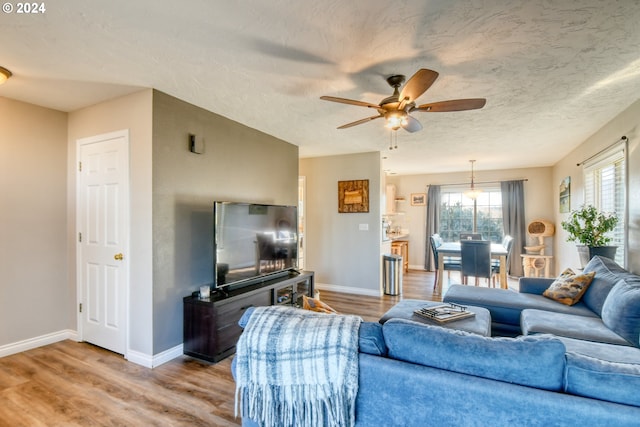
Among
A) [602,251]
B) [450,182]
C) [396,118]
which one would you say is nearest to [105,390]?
[396,118]

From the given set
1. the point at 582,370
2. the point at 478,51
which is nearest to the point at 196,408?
the point at 582,370

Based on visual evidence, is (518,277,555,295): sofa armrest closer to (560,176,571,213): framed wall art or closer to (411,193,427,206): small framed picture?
(560,176,571,213): framed wall art

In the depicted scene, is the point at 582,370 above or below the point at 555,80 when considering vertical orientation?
below

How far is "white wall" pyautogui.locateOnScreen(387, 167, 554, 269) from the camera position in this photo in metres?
6.61

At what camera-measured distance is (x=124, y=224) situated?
2824 millimetres

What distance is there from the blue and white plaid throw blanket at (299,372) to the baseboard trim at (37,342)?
2.97 metres

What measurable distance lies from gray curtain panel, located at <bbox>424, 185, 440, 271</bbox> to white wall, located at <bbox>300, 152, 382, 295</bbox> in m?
2.94

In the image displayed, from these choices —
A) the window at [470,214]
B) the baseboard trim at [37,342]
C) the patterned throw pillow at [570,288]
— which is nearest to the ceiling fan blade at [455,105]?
the patterned throw pillow at [570,288]

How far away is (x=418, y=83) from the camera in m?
2.02

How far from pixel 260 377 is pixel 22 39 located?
2.50m

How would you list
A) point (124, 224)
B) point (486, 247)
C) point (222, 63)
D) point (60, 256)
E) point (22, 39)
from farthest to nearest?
point (486, 247) → point (60, 256) → point (124, 224) → point (222, 63) → point (22, 39)

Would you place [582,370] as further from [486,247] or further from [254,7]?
[486,247]

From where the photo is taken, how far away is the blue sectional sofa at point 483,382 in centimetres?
104

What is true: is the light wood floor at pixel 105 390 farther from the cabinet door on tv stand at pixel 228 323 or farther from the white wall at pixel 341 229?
the white wall at pixel 341 229
